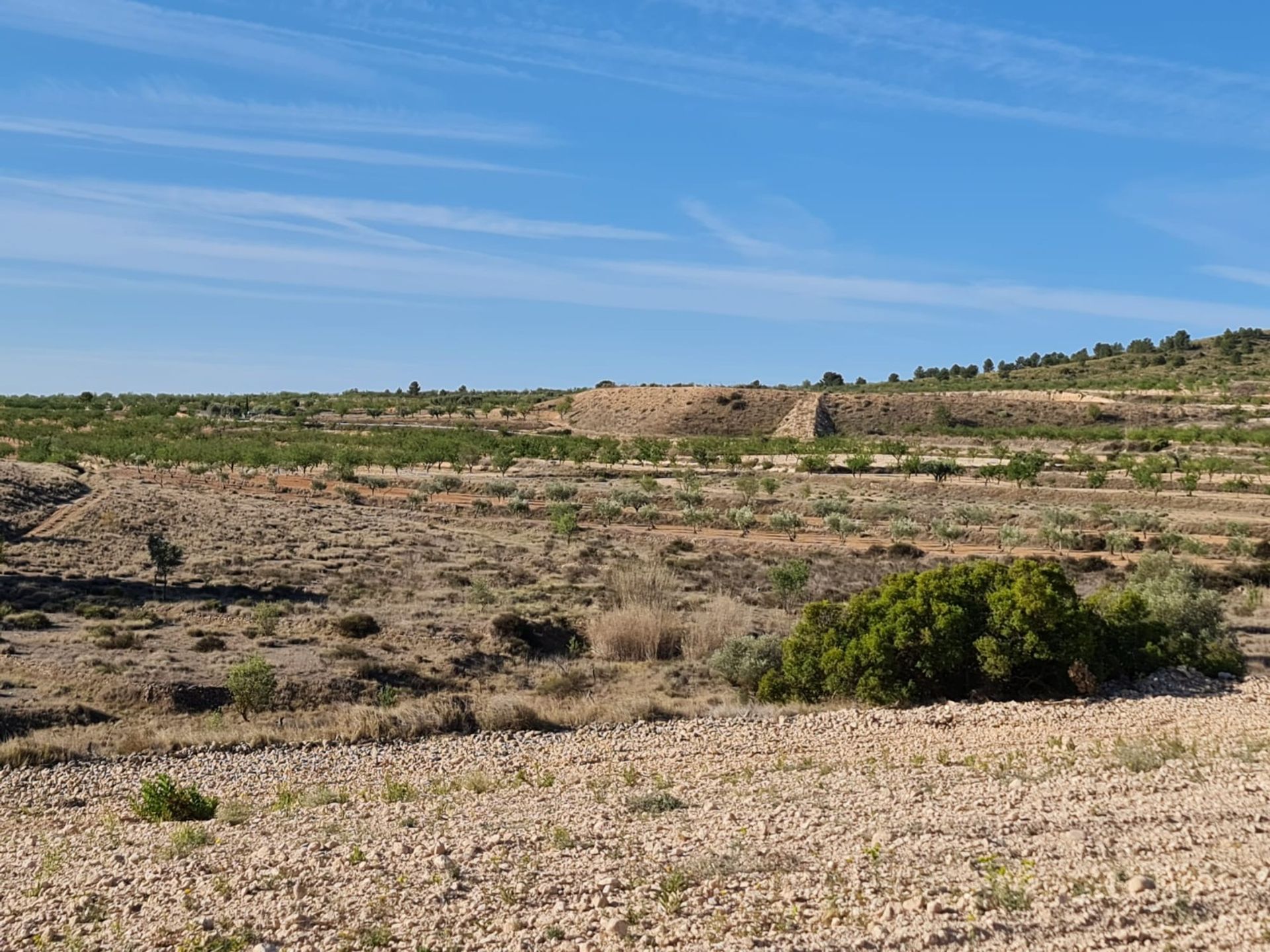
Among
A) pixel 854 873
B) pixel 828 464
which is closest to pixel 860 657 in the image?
pixel 854 873

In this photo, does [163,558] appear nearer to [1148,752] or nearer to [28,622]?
[28,622]

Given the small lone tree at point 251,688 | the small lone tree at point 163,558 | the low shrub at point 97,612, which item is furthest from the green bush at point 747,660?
the small lone tree at point 163,558

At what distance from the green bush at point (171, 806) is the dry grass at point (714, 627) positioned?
14.6 metres

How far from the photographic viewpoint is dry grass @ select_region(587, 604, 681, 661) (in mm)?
26828

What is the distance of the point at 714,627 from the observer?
2822 cm

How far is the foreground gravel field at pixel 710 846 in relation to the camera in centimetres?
823

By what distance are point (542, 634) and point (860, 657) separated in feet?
40.4

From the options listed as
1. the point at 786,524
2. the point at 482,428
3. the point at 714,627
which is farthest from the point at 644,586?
the point at 482,428

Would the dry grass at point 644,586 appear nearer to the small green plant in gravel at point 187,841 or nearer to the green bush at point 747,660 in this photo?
the green bush at point 747,660

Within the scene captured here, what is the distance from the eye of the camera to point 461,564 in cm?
4091

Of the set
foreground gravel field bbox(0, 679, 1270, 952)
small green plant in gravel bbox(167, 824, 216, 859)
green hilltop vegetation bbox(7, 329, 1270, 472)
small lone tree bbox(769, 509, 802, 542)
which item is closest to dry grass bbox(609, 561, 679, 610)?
small lone tree bbox(769, 509, 802, 542)

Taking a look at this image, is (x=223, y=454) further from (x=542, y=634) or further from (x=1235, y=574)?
(x=1235, y=574)

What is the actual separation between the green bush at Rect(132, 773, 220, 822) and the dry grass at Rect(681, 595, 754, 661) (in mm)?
14558

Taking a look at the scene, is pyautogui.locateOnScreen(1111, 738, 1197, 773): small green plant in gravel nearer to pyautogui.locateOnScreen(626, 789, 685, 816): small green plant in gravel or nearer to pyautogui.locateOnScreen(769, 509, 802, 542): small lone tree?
pyautogui.locateOnScreen(626, 789, 685, 816): small green plant in gravel
